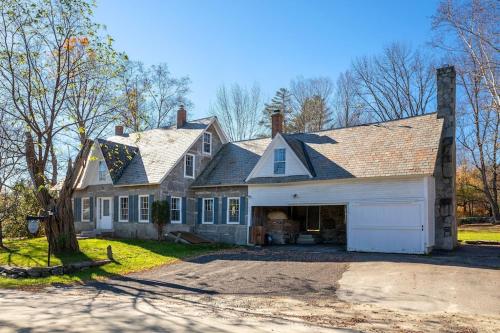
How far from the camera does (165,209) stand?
77.2 ft

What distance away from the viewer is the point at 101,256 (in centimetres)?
1809

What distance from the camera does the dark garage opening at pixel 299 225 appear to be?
22906 millimetres

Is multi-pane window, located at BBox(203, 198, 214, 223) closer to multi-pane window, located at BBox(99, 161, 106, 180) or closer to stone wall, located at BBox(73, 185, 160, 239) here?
stone wall, located at BBox(73, 185, 160, 239)

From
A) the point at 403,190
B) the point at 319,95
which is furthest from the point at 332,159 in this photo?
the point at 319,95

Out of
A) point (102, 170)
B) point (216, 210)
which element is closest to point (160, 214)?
point (216, 210)

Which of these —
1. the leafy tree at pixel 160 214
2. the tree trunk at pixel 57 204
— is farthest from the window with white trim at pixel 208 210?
the tree trunk at pixel 57 204

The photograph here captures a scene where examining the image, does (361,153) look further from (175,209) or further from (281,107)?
(281,107)

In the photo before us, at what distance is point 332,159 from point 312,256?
5.10 m

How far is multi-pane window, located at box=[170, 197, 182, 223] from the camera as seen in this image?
2433 centimetres

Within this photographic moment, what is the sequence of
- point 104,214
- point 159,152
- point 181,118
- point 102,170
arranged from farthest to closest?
point 181,118, point 102,170, point 104,214, point 159,152

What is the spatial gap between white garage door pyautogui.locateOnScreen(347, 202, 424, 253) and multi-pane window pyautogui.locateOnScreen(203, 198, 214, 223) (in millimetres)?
8177

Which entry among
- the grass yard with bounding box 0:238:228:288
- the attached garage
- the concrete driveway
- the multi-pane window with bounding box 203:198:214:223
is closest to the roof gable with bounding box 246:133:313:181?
the attached garage

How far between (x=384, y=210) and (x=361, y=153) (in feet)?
10.0

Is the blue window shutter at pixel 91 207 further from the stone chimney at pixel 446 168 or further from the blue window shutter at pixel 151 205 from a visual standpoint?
the stone chimney at pixel 446 168
